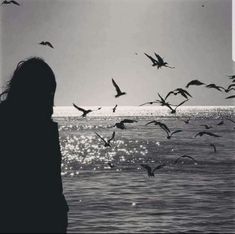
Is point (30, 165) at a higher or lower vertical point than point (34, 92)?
lower

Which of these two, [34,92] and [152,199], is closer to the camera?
[34,92]

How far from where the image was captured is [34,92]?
132 inches

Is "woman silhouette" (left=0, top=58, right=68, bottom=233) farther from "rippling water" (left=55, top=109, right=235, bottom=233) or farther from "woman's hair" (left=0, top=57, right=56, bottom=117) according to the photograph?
"rippling water" (left=55, top=109, right=235, bottom=233)

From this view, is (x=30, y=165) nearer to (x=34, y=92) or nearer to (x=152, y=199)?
(x=34, y=92)

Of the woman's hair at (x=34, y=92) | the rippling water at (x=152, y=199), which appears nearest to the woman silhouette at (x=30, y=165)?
the woman's hair at (x=34, y=92)

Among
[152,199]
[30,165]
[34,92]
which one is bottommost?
[152,199]

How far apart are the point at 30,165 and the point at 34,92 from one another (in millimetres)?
458

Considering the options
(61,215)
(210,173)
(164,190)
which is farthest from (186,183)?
(61,215)

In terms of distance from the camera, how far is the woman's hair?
3.33 meters

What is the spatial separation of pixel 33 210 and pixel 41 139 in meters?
0.44

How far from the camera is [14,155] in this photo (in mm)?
3268

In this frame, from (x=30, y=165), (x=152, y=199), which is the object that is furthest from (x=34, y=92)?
(x=152, y=199)

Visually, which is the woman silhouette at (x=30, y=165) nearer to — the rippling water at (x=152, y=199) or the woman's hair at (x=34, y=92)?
the woman's hair at (x=34, y=92)

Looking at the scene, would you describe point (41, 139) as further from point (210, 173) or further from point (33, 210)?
point (210, 173)
